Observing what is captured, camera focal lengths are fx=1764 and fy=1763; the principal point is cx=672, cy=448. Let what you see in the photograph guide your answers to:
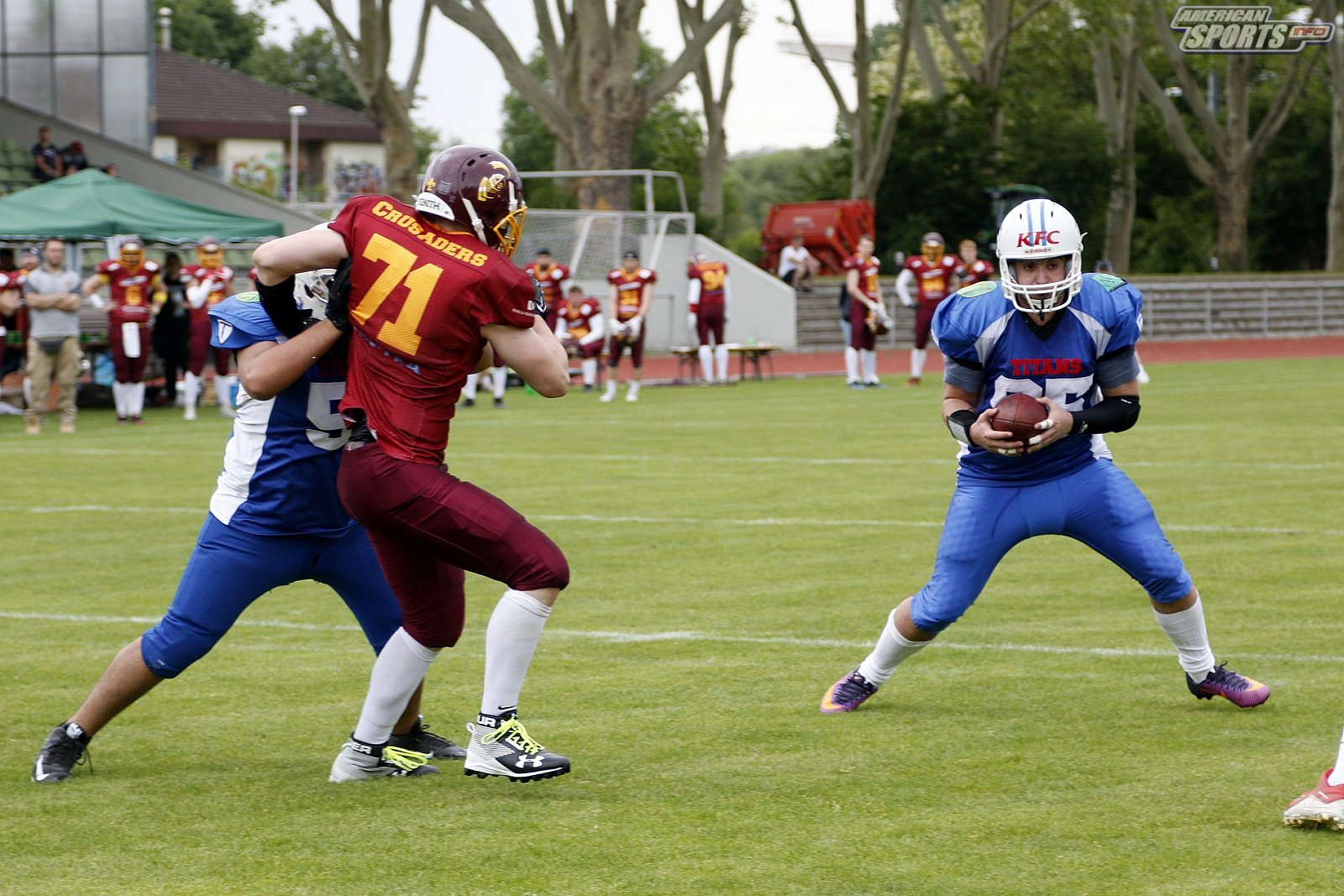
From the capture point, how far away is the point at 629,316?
2341 centimetres

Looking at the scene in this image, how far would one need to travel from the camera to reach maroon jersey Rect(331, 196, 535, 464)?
189 inches

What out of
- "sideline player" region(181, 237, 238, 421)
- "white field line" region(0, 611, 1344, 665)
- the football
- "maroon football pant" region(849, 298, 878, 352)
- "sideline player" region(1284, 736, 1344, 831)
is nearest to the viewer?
"sideline player" region(1284, 736, 1344, 831)

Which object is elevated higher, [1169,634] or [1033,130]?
[1033,130]

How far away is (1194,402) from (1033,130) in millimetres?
26991

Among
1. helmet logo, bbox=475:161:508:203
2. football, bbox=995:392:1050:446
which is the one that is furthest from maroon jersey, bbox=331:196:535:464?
football, bbox=995:392:1050:446

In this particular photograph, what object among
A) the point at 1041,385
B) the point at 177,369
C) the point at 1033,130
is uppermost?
the point at 1033,130

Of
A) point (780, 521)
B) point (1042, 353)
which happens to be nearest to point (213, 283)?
point (780, 521)

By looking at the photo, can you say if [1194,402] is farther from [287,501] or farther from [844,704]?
[287,501]

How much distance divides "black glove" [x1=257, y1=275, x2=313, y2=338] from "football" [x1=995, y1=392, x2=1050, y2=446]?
2264mm

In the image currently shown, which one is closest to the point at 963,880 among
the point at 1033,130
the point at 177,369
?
the point at 177,369

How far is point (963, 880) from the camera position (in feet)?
14.0

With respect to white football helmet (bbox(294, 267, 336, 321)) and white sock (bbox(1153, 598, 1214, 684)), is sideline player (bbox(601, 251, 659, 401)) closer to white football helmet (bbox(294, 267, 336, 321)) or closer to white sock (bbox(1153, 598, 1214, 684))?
white sock (bbox(1153, 598, 1214, 684))

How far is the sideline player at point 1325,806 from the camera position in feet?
15.0

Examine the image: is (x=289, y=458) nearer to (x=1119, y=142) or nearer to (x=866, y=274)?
(x=866, y=274)
